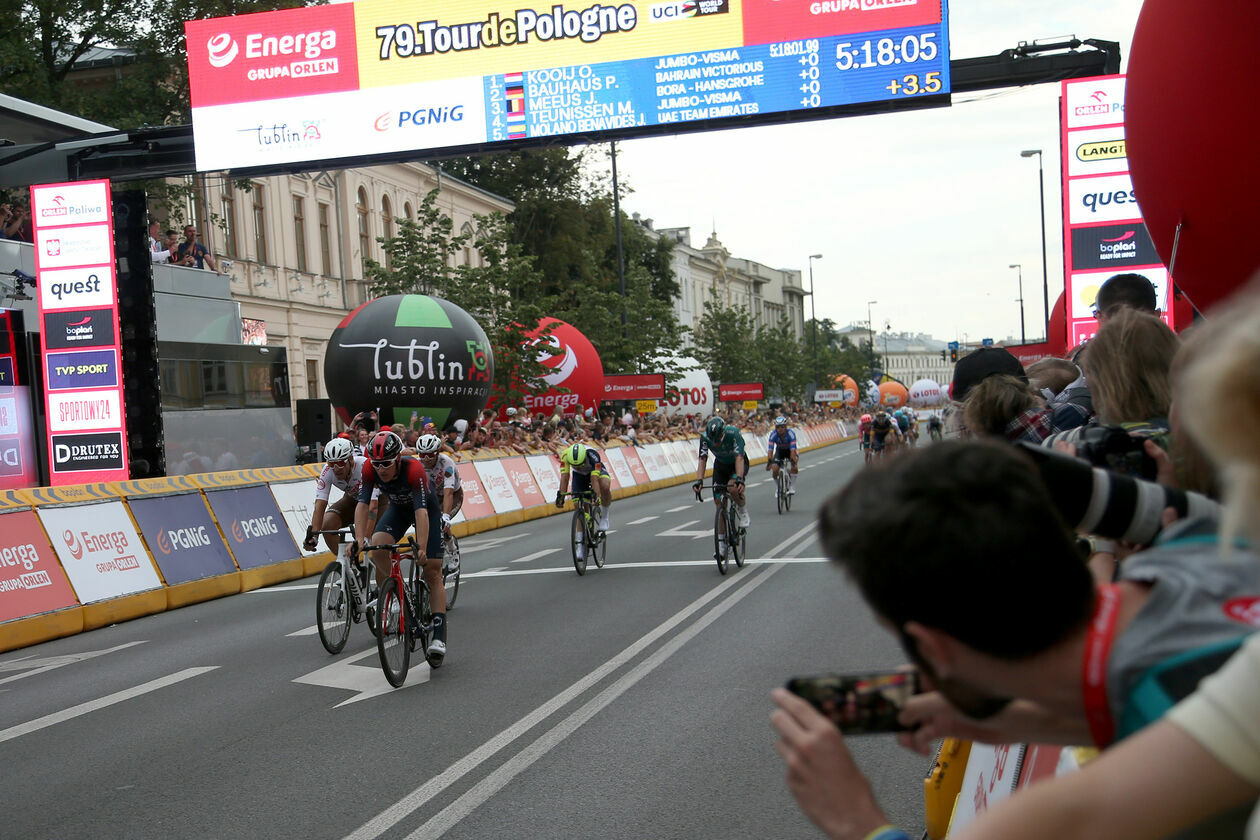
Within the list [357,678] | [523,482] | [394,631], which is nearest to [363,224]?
[523,482]

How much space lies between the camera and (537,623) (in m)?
10.9

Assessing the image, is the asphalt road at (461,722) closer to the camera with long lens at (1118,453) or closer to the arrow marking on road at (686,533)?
the camera with long lens at (1118,453)

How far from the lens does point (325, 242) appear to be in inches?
1807

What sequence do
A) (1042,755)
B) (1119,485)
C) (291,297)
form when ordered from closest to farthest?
1. (1119,485)
2. (1042,755)
3. (291,297)

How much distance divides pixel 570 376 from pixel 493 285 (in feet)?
13.6

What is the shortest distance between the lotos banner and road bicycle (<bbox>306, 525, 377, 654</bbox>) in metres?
4.80

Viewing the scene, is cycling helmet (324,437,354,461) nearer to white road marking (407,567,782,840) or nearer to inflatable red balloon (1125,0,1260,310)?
white road marking (407,567,782,840)

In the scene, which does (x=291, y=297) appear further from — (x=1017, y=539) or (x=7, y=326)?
(x=1017, y=539)

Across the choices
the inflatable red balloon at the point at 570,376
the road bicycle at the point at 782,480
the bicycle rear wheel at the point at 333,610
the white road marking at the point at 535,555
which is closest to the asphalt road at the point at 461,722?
the bicycle rear wheel at the point at 333,610

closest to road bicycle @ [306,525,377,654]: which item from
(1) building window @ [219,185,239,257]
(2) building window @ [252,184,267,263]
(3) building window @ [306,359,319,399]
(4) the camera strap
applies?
(4) the camera strap

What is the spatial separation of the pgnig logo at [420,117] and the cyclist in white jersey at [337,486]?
24.3 feet

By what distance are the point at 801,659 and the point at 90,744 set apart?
4.59m

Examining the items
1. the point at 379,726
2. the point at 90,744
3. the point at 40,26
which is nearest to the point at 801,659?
the point at 379,726

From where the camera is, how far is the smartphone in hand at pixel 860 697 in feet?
5.09
